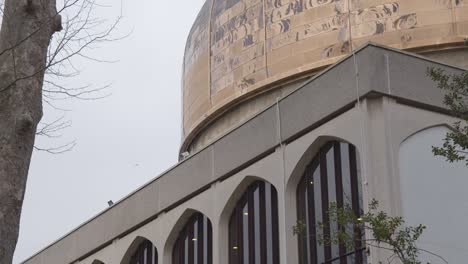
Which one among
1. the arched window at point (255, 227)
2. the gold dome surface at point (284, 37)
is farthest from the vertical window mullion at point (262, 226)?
the gold dome surface at point (284, 37)

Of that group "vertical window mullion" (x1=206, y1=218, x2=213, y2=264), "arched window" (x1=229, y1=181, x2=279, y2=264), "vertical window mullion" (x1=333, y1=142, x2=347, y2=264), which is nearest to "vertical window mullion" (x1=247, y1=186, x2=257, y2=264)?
"arched window" (x1=229, y1=181, x2=279, y2=264)

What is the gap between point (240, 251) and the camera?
2280 centimetres

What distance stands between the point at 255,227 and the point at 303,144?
107 inches

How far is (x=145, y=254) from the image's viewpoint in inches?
1058

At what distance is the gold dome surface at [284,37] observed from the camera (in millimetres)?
24703

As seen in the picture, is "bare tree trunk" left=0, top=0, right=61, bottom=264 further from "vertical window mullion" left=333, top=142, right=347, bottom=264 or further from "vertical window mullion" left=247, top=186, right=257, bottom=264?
"vertical window mullion" left=247, top=186, right=257, bottom=264

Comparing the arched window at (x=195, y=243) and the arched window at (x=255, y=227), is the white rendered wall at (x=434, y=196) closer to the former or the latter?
the arched window at (x=255, y=227)

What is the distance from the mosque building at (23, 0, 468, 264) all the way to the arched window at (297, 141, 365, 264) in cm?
3

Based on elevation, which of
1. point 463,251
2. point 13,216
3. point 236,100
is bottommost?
point 13,216

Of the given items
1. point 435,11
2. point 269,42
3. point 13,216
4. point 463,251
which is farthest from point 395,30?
point 13,216

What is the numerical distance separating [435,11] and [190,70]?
370 inches

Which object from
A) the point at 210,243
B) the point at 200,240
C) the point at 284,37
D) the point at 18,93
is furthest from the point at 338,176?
the point at 18,93

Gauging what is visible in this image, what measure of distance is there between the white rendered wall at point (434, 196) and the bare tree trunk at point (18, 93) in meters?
10.8

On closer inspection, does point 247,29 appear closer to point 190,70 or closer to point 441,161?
point 190,70
